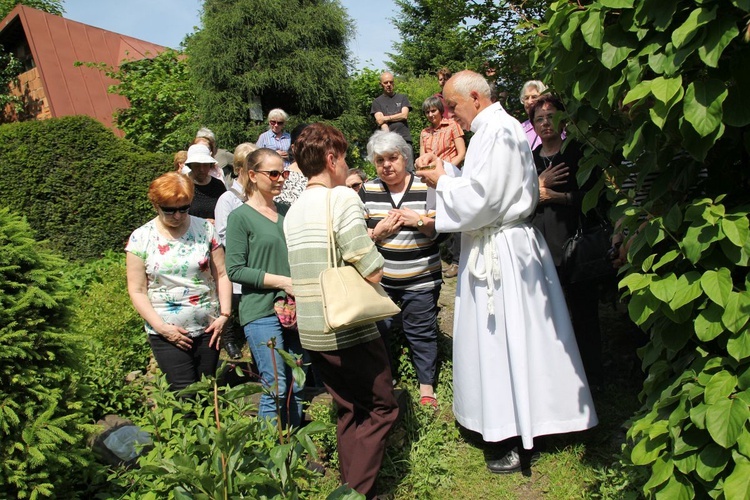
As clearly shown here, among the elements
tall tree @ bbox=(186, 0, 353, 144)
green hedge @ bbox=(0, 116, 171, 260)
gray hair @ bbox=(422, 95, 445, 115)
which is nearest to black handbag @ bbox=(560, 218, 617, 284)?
gray hair @ bbox=(422, 95, 445, 115)

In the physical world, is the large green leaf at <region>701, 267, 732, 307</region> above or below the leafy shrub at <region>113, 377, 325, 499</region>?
above

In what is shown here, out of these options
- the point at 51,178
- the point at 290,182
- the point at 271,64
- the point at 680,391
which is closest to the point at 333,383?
the point at 680,391

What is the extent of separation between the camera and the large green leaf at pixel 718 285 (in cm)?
177

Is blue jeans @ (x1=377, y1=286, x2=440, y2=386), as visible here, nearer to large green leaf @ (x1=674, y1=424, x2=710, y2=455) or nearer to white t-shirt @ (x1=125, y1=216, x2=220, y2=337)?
white t-shirt @ (x1=125, y1=216, x2=220, y2=337)

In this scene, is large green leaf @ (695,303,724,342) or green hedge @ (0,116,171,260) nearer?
large green leaf @ (695,303,724,342)

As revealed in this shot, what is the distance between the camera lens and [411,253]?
401 cm

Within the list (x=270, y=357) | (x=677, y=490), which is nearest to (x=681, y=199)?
(x=677, y=490)

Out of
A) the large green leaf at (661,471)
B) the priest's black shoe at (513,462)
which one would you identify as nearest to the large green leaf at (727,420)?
the large green leaf at (661,471)

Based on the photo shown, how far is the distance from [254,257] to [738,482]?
2.76m

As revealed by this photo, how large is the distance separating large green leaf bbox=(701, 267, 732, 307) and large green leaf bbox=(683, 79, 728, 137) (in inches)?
17.1

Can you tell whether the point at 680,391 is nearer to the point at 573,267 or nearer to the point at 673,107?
the point at 673,107

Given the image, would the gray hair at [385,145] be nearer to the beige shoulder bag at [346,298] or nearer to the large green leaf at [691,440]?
the beige shoulder bag at [346,298]

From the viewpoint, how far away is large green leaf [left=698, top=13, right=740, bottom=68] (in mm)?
1595

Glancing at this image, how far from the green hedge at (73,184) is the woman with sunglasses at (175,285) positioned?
537cm
